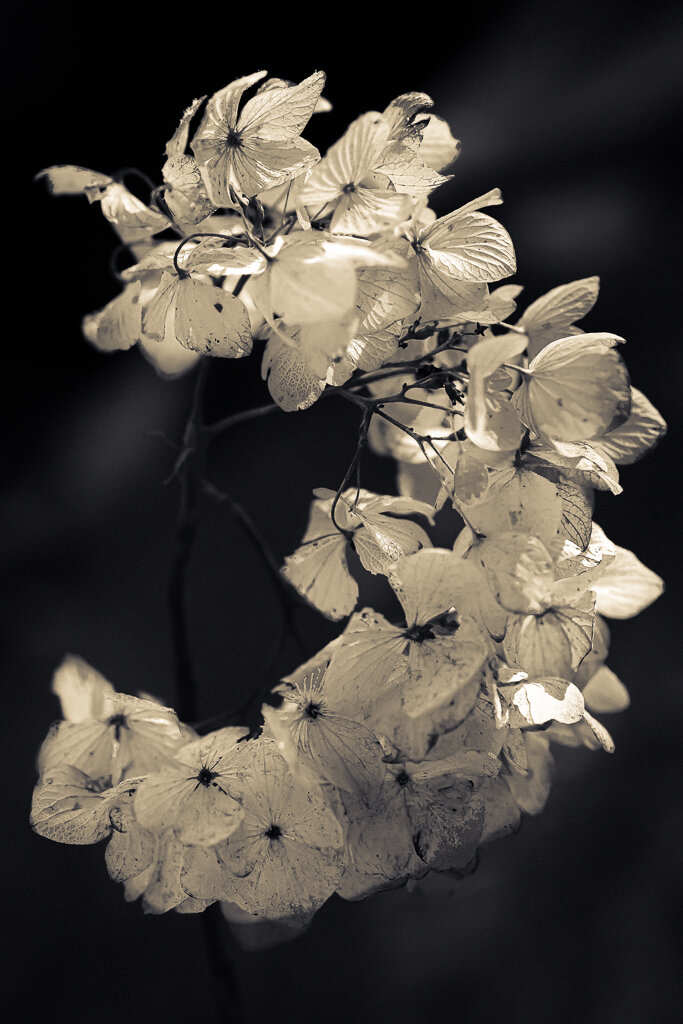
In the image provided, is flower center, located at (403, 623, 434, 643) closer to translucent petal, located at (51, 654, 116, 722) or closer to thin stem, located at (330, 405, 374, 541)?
thin stem, located at (330, 405, 374, 541)

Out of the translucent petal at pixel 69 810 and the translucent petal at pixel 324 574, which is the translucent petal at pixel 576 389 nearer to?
the translucent petal at pixel 324 574

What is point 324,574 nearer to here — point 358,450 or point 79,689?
point 358,450

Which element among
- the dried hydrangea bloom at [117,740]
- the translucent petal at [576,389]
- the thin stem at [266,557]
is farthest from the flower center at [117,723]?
the translucent petal at [576,389]

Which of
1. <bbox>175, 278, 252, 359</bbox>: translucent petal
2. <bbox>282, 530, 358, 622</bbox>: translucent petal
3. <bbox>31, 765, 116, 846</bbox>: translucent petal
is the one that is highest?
<bbox>175, 278, 252, 359</bbox>: translucent petal

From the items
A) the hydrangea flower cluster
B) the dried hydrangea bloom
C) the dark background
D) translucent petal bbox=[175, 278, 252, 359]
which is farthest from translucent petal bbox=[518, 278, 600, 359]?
the dark background

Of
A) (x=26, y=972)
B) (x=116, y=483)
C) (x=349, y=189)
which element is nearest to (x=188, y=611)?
(x=116, y=483)

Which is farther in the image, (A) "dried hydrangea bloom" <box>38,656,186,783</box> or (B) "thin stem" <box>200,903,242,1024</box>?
(B) "thin stem" <box>200,903,242,1024</box>
